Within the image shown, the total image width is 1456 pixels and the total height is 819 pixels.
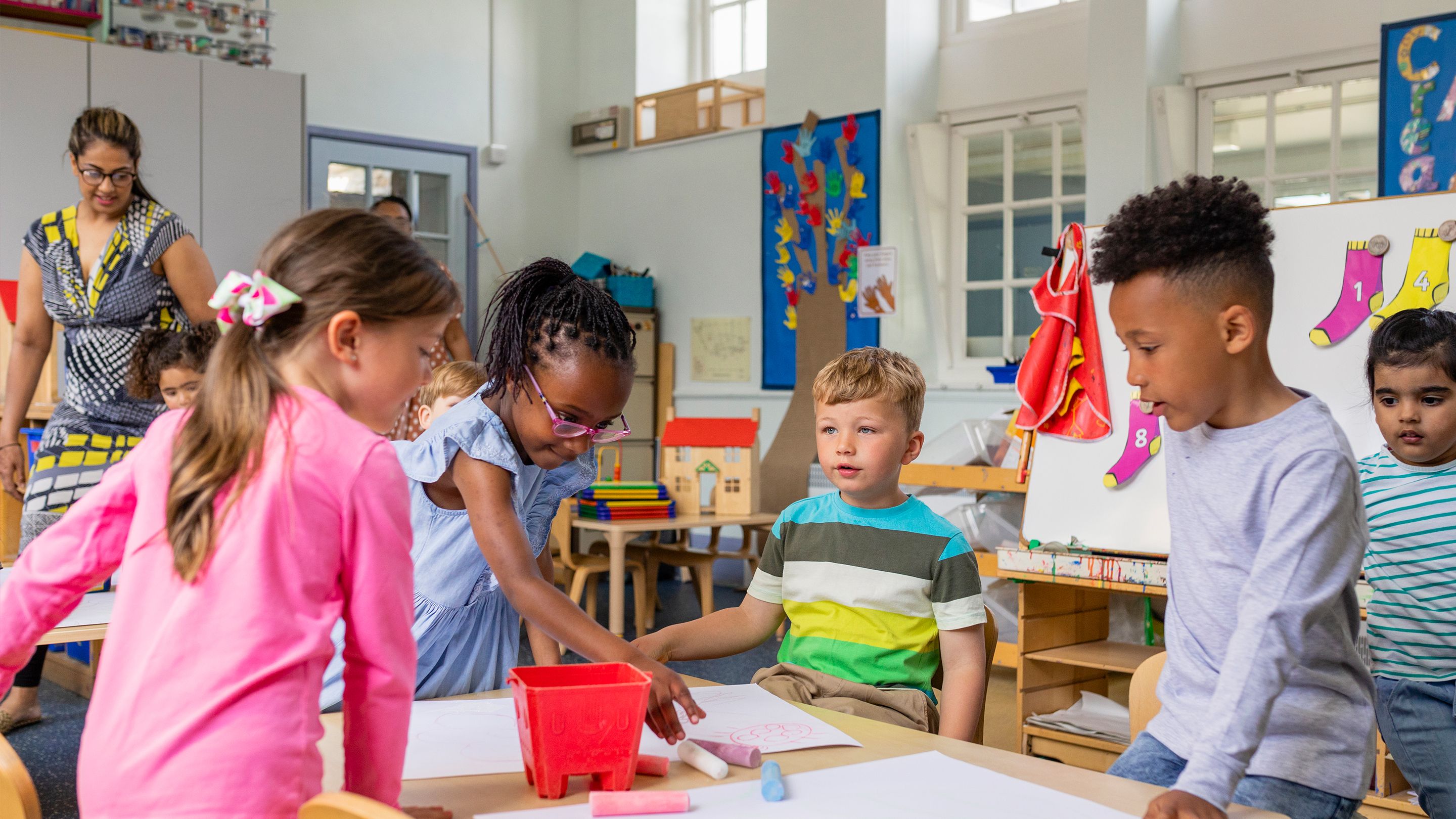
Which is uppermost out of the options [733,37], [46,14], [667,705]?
[733,37]

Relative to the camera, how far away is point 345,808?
0.75m

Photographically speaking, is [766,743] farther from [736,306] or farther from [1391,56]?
[736,306]

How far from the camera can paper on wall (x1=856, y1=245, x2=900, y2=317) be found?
584 centimetres

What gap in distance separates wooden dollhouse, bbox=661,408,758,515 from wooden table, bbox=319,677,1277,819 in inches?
139

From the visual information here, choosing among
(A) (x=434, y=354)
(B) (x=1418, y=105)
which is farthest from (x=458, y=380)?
(B) (x=1418, y=105)

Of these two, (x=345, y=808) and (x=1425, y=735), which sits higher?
(x=345, y=808)

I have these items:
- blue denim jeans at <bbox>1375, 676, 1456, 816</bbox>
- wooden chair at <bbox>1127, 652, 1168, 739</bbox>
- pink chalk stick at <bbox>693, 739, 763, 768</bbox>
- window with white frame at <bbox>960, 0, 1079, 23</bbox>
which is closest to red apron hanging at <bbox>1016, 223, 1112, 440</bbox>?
blue denim jeans at <bbox>1375, 676, 1456, 816</bbox>

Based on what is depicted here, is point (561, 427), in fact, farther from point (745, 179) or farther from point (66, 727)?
point (745, 179)

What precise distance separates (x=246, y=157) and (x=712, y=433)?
8.82 feet

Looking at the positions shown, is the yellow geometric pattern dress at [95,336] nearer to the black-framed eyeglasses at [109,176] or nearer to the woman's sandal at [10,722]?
the black-framed eyeglasses at [109,176]

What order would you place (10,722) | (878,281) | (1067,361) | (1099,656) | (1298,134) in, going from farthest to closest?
(878,281), (1298,134), (10,722), (1067,361), (1099,656)

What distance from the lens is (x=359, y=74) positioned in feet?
22.0

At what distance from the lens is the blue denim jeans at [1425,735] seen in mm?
1775

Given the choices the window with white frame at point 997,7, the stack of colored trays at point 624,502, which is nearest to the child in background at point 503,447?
the stack of colored trays at point 624,502
